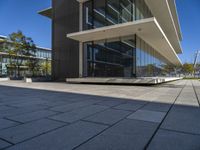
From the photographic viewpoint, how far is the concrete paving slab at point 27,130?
7.88ft

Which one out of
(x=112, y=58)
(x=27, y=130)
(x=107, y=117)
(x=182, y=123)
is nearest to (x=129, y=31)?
(x=112, y=58)

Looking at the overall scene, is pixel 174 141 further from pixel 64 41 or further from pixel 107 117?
pixel 64 41

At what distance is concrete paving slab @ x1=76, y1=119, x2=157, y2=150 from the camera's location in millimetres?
2129

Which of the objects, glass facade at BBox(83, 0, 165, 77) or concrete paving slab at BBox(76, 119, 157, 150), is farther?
glass facade at BBox(83, 0, 165, 77)

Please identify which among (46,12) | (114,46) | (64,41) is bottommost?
(114,46)

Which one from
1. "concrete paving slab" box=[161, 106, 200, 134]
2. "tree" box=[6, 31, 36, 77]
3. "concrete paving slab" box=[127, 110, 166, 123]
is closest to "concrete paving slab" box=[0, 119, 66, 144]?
"concrete paving slab" box=[127, 110, 166, 123]

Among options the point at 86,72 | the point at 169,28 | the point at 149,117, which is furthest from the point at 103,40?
the point at 169,28

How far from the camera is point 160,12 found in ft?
58.5

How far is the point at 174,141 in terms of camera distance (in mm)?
2293

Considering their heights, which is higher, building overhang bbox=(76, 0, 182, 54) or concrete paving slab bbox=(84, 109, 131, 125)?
building overhang bbox=(76, 0, 182, 54)

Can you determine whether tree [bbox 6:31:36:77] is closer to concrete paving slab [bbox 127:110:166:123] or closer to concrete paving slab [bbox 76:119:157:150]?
concrete paving slab [bbox 127:110:166:123]

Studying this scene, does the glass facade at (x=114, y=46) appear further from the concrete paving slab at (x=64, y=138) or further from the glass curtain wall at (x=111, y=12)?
the concrete paving slab at (x=64, y=138)

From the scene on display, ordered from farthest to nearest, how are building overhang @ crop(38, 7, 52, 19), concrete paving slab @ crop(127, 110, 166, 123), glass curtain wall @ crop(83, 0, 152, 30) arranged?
1. building overhang @ crop(38, 7, 52, 19)
2. glass curtain wall @ crop(83, 0, 152, 30)
3. concrete paving slab @ crop(127, 110, 166, 123)

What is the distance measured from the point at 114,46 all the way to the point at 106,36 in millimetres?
1171
